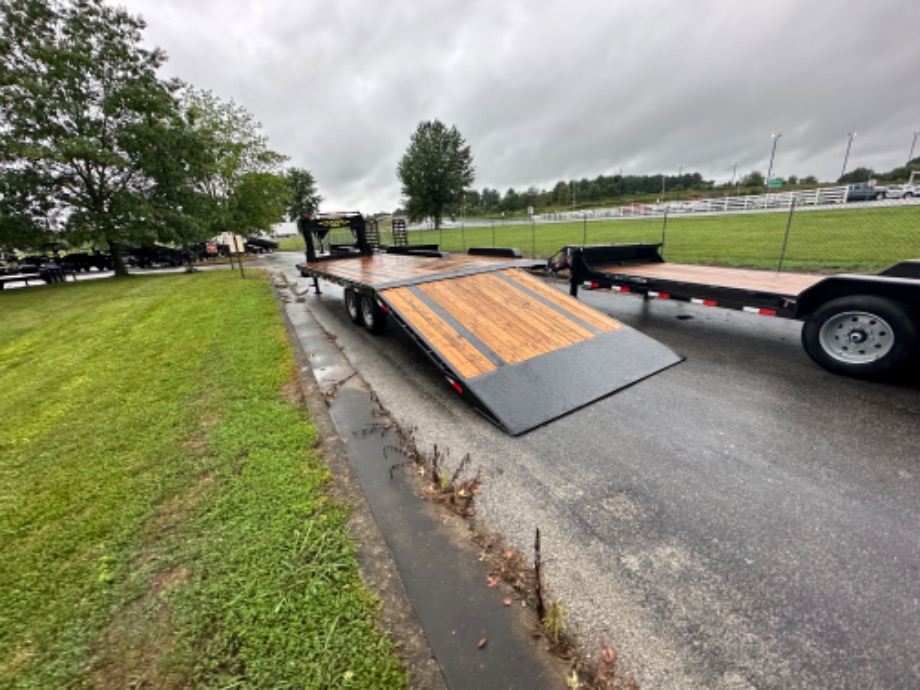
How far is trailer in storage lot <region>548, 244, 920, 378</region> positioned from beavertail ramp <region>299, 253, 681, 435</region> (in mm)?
1321

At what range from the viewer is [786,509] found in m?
2.62

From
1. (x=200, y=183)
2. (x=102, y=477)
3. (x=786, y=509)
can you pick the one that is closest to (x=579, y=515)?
(x=786, y=509)

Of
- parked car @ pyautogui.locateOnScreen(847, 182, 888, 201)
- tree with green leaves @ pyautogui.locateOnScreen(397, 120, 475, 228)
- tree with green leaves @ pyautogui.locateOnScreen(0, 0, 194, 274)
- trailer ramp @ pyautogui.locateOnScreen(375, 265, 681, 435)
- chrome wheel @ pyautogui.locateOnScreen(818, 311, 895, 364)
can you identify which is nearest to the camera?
trailer ramp @ pyautogui.locateOnScreen(375, 265, 681, 435)

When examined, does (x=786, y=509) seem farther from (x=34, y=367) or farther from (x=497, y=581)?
(x=34, y=367)

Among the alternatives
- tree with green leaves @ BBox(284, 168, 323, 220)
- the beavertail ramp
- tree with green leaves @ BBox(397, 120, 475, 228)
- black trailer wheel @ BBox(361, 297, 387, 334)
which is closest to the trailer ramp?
the beavertail ramp

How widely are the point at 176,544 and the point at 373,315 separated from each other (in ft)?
16.4

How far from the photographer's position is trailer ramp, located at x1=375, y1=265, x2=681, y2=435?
404cm

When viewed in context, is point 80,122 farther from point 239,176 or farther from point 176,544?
point 176,544

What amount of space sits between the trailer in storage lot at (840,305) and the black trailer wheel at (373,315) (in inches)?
177

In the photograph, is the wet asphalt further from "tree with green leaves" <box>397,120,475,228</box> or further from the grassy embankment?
"tree with green leaves" <box>397,120,475,228</box>

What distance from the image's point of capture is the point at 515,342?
475 cm

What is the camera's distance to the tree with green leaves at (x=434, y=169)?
58969mm

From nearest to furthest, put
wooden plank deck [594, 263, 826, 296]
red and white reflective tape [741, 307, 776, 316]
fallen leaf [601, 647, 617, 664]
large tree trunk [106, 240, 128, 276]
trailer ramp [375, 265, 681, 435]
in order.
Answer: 1. fallen leaf [601, 647, 617, 664]
2. trailer ramp [375, 265, 681, 435]
3. red and white reflective tape [741, 307, 776, 316]
4. wooden plank deck [594, 263, 826, 296]
5. large tree trunk [106, 240, 128, 276]

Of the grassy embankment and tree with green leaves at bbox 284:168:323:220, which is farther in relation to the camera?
tree with green leaves at bbox 284:168:323:220
